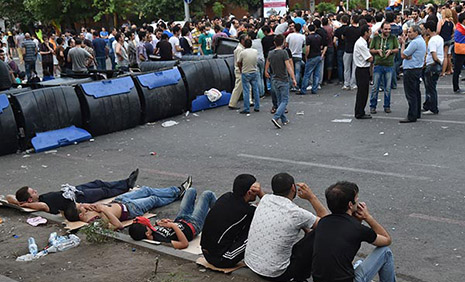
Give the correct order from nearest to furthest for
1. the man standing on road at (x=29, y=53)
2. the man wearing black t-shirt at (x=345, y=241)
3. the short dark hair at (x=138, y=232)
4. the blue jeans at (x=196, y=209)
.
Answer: the man wearing black t-shirt at (x=345, y=241)
the short dark hair at (x=138, y=232)
the blue jeans at (x=196, y=209)
the man standing on road at (x=29, y=53)

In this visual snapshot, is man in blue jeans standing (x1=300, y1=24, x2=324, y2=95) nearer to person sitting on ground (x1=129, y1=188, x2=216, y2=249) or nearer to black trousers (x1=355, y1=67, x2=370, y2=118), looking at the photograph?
black trousers (x1=355, y1=67, x2=370, y2=118)

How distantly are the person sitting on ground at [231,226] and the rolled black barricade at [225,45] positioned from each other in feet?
42.2

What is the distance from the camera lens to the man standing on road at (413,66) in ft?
37.4

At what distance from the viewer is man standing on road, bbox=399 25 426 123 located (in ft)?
37.4

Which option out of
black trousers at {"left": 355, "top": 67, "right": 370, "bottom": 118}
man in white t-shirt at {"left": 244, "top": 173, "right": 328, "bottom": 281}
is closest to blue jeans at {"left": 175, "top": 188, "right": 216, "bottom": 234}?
man in white t-shirt at {"left": 244, "top": 173, "right": 328, "bottom": 281}

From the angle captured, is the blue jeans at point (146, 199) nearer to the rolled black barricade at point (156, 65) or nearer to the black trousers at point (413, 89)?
the black trousers at point (413, 89)

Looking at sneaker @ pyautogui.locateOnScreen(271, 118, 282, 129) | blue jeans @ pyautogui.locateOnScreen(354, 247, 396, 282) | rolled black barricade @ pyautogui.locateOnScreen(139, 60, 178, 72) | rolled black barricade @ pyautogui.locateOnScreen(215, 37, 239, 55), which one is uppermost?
rolled black barricade @ pyautogui.locateOnScreen(215, 37, 239, 55)

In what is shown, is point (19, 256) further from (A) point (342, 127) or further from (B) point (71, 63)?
(B) point (71, 63)

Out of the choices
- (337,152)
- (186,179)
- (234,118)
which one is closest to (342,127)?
(337,152)

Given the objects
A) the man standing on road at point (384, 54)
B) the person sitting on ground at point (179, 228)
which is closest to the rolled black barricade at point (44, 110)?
the person sitting on ground at point (179, 228)

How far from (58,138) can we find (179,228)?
602cm

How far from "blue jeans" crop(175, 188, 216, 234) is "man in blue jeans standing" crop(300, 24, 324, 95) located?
9431 mm

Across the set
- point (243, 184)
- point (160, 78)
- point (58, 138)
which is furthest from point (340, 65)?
point (243, 184)

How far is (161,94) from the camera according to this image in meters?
13.7
